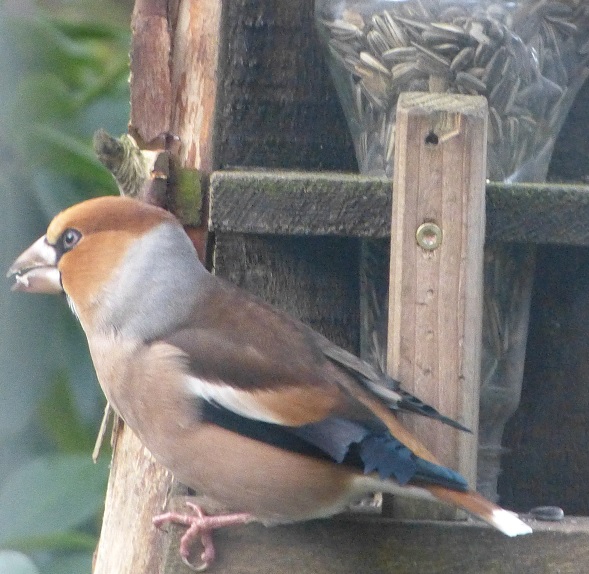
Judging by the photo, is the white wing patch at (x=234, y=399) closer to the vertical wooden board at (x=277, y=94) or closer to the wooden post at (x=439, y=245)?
the wooden post at (x=439, y=245)

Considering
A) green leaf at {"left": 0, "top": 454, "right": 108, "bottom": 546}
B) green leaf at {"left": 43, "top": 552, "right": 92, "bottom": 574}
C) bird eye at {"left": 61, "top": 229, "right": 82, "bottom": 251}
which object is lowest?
green leaf at {"left": 43, "top": 552, "right": 92, "bottom": 574}

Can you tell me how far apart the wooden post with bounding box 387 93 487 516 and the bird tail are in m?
0.17

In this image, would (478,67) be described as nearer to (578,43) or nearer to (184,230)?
(578,43)

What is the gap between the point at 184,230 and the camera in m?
2.49

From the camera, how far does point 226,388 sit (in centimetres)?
211

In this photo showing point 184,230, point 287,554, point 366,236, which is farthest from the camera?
point 184,230

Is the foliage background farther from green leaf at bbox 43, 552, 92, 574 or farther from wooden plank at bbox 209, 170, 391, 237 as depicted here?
wooden plank at bbox 209, 170, 391, 237

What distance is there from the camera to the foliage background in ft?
9.18

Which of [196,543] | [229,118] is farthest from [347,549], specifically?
[229,118]

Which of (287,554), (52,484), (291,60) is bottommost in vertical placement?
(52,484)

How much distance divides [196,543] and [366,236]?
24.0 inches

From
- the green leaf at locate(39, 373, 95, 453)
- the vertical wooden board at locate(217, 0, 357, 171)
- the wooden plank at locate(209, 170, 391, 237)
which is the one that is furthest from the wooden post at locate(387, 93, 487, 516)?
the green leaf at locate(39, 373, 95, 453)

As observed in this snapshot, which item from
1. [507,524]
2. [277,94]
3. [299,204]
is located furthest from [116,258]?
[507,524]

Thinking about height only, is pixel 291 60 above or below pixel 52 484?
above
